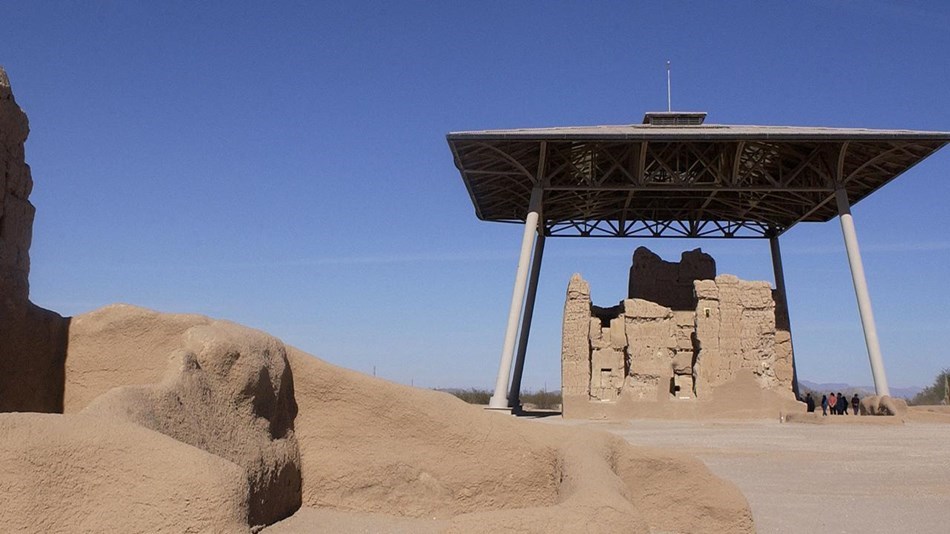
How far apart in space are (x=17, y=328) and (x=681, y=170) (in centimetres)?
2576

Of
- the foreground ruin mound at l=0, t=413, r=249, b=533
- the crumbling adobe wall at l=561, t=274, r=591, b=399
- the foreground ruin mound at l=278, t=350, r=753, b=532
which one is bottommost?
the foreground ruin mound at l=0, t=413, r=249, b=533

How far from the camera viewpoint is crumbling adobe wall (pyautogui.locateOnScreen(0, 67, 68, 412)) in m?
6.11

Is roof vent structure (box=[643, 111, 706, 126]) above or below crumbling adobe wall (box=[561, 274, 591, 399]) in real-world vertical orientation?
above

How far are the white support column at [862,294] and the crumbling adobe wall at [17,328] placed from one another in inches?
871

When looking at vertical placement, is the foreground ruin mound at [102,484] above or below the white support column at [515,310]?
below

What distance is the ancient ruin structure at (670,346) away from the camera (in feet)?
75.0

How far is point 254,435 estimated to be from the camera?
5.35 m

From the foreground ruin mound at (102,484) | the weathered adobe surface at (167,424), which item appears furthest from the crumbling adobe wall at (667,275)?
the foreground ruin mound at (102,484)

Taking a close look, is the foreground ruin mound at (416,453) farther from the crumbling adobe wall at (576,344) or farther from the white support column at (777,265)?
the white support column at (777,265)

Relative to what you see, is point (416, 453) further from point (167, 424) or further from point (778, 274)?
point (778, 274)

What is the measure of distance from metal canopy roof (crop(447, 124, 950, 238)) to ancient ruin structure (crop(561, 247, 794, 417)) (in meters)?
3.65

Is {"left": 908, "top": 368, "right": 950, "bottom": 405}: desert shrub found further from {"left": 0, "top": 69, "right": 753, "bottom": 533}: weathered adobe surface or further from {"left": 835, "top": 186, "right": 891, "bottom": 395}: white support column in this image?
{"left": 0, "top": 69, "right": 753, "bottom": 533}: weathered adobe surface

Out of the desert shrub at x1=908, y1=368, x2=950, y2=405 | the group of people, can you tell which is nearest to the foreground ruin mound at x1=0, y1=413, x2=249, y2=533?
the group of people

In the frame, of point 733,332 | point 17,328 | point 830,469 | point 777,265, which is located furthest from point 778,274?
point 17,328
